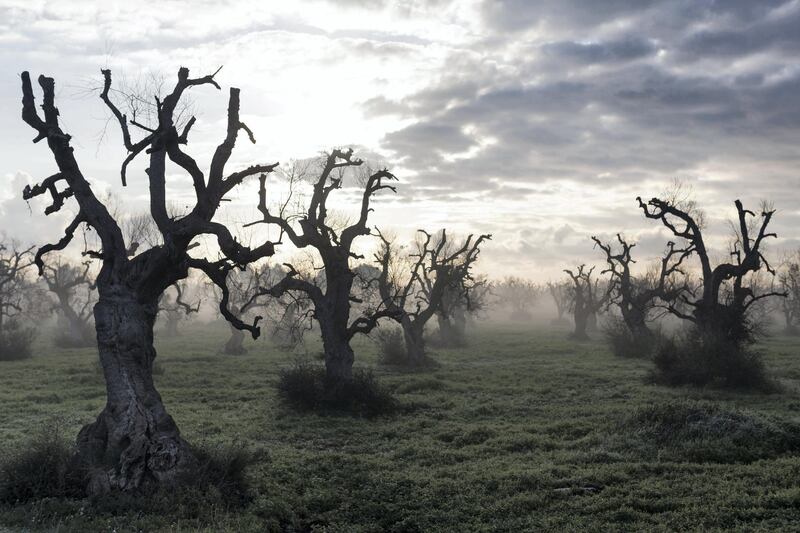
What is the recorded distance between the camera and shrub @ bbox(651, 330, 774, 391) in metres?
25.2

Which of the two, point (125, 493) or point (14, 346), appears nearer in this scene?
point (125, 493)

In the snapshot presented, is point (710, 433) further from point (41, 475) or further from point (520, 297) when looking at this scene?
point (520, 297)

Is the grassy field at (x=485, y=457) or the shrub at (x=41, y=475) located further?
the shrub at (x=41, y=475)

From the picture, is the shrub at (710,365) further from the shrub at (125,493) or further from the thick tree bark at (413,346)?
the shrub at (125,493)

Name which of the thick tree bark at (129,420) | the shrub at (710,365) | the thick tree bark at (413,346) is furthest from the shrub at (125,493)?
the thick tree bark at (413,346)

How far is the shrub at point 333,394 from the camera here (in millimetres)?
21781

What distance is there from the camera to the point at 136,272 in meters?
12.9

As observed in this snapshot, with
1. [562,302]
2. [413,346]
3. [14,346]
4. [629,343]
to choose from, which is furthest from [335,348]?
[562,302]

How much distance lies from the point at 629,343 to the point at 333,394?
27.0m

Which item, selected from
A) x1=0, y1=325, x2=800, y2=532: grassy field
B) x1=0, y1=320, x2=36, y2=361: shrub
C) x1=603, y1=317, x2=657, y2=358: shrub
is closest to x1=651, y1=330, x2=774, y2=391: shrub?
x1=0, y1=325, x2=800, y2=532: grassy field

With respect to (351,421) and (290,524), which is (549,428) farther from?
(290,524)

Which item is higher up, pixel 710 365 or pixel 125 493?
pixel 710 365

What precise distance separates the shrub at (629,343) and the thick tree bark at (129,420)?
35.3m

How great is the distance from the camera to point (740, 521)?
33.0 feet
